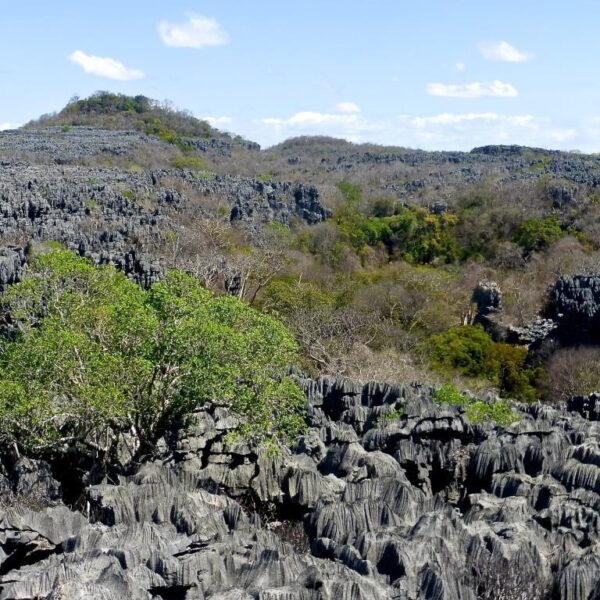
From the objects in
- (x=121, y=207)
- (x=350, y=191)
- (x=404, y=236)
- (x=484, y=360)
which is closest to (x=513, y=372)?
(x=484, y=360)

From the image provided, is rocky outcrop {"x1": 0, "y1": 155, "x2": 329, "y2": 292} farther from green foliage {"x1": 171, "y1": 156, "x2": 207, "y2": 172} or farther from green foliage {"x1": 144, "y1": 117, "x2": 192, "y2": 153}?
green foliage {"x1": 144, "y1": 117, "x2": 192, "y2": 153}

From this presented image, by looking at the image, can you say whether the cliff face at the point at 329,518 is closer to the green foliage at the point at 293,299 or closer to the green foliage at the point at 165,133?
the green foliage at the point at 293,299

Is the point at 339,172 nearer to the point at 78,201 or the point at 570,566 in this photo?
the point at 78,201

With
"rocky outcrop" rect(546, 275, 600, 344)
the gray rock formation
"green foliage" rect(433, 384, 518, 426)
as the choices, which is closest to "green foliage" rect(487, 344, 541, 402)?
"rocky outcrop" rect(546, 275, 600, 344)

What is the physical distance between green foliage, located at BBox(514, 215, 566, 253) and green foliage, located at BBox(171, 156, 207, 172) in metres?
35.2

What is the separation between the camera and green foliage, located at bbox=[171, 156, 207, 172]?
263 ft

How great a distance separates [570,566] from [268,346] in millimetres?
6122

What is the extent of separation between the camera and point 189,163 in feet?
267

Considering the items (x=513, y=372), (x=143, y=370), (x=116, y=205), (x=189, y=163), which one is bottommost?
(x=513, y=372)

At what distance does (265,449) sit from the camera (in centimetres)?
1355

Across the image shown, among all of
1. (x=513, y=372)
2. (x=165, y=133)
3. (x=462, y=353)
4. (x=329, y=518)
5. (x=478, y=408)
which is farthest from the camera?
(x=165, y=133)

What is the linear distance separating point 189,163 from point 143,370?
6987cm

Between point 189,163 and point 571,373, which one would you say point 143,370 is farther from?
point 189,163

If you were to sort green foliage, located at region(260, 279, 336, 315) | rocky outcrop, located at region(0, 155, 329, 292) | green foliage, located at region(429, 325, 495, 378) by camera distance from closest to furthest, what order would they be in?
green foliage, located at region(429, 325, 495, 378) < green foliage, located at region(260, 279, 336, 315) < rocky outcrop, located at region(0, 155, 329, 292)
